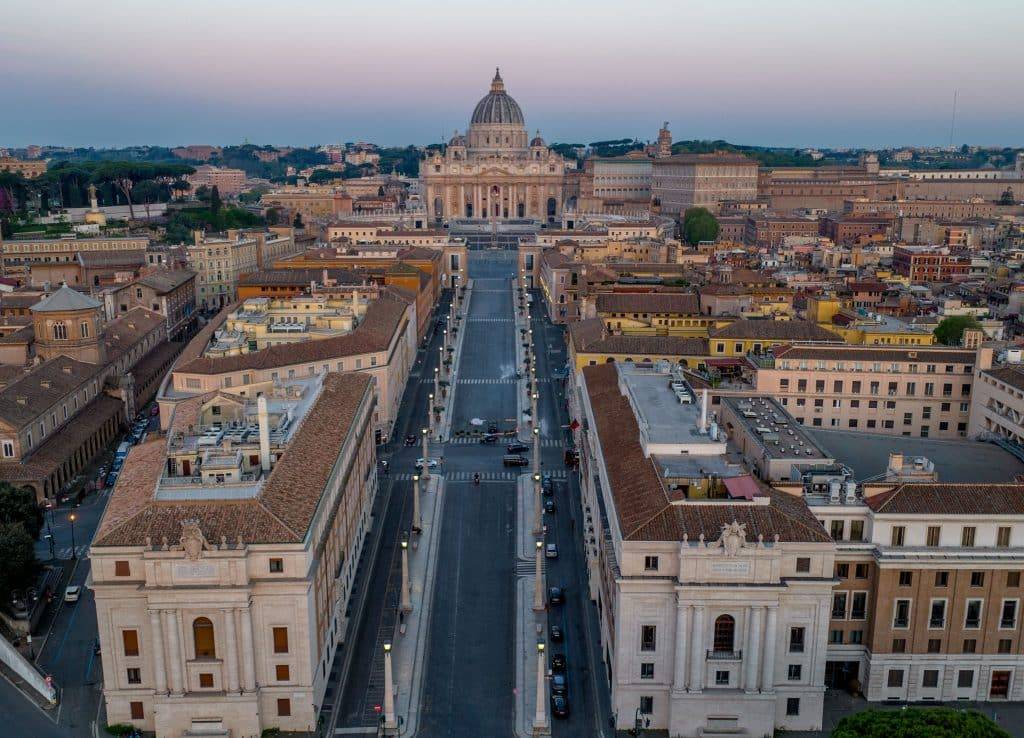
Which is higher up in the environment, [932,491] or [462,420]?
[932,491]

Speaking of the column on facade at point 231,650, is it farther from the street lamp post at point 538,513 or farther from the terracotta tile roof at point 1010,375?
the terracotta tile roof at point 1010,375

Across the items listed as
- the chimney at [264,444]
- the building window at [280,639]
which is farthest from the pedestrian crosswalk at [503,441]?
the building window at [280,639]

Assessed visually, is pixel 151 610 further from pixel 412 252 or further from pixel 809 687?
pixel 412 252

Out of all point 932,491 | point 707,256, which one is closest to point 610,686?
point 932,491

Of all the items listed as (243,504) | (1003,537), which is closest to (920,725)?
(1003,537)

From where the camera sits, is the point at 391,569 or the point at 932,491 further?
the point at 391,569

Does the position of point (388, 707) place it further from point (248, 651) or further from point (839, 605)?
Answer: point (839, 605)

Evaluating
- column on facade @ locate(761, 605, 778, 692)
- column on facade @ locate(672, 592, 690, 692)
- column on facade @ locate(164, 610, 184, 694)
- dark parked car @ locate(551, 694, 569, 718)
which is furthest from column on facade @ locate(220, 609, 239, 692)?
column on facade @ locate(761, 605, 778, 692)
